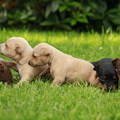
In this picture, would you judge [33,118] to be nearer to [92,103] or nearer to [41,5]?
[92,103]

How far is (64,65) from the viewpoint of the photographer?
4.76m

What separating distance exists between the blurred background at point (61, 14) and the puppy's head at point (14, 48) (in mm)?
4374

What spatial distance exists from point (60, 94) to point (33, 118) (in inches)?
40.8

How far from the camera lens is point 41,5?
33.1ft

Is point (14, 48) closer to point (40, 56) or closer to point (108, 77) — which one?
point (40, 56)

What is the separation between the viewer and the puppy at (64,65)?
473cm

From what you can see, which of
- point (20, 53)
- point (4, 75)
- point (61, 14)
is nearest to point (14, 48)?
point (20, 53)

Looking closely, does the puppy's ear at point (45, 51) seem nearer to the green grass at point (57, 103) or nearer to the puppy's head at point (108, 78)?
the green grass at point (57, 103)

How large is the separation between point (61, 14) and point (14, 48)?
17.2 feet

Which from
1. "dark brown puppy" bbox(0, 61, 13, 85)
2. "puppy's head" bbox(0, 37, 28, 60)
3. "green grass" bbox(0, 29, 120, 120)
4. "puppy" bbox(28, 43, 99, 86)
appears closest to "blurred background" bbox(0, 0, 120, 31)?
"puppy's head" bbox(0, 37, 28, 60)

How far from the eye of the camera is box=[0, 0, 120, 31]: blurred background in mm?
9484

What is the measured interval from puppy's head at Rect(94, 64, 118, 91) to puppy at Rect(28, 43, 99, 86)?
0.77ft

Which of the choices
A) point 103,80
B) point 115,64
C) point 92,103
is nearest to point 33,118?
point 92,103

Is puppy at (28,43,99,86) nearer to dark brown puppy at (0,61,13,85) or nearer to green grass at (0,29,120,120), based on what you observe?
green grass at (0,29,120,120)
